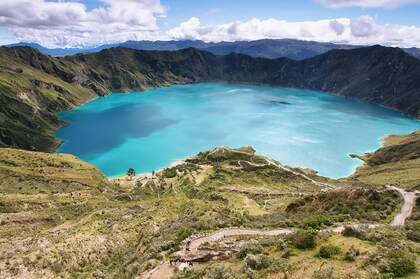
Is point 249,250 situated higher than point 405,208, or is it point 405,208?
point 249,250

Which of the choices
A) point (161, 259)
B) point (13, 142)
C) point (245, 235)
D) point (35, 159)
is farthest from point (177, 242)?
point (13, 142)

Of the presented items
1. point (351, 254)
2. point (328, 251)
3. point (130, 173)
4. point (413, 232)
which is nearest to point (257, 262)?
point (328, 251)

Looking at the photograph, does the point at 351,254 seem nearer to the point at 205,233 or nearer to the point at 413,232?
the point at 413,232

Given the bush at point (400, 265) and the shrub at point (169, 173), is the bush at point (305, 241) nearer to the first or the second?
the bush at point (400, 265)

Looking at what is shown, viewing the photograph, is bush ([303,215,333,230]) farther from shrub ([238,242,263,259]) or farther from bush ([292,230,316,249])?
shrub ([238,242,263,259])

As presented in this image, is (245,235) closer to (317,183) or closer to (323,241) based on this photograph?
(323,241)

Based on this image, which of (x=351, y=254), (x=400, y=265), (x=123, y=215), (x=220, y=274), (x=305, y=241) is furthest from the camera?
(x=123, y=215)
